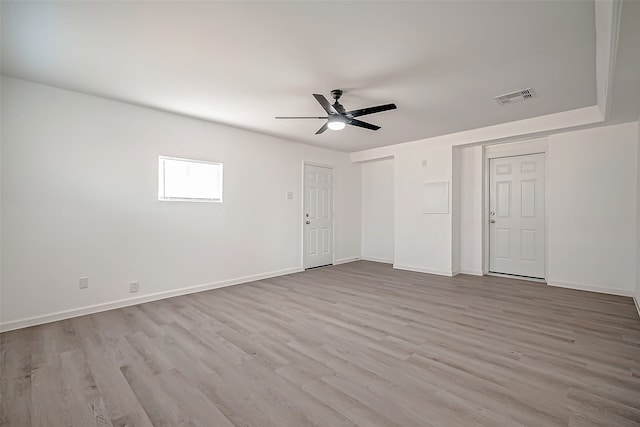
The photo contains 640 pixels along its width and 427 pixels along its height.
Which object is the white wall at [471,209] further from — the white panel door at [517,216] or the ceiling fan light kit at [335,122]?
the ceiling fan light kit at [335,122]

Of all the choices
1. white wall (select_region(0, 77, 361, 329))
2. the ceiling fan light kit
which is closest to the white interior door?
white wall (select_region(0, 77, 361, 329))

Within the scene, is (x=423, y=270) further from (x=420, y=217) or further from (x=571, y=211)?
(x=571, y=211)

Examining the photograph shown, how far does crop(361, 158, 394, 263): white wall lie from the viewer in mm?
6898

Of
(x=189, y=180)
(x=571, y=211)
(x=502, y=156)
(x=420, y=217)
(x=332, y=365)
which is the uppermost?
(x=502, y=156)

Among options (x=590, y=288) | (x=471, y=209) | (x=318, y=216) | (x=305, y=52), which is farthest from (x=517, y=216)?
(x=305, y=52)

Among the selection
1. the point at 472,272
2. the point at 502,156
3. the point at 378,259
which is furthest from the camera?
the point at 378,259

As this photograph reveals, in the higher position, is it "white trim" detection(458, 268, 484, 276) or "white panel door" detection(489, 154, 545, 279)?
"white panel door" detection(489, 154, 545, 279)

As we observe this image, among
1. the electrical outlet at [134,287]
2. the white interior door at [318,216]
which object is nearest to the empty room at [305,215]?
the electrical outlet at [134,287]

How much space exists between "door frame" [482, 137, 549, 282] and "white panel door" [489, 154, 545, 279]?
6 cm

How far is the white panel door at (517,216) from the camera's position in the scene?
497 centimetres

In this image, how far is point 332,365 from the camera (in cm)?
228

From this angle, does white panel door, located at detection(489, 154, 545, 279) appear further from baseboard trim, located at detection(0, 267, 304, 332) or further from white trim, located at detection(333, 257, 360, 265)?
baseboard trim, located at detection(0, 267, 304, 332)

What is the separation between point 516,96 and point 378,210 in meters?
3.95

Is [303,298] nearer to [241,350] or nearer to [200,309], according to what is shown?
[200,309]
